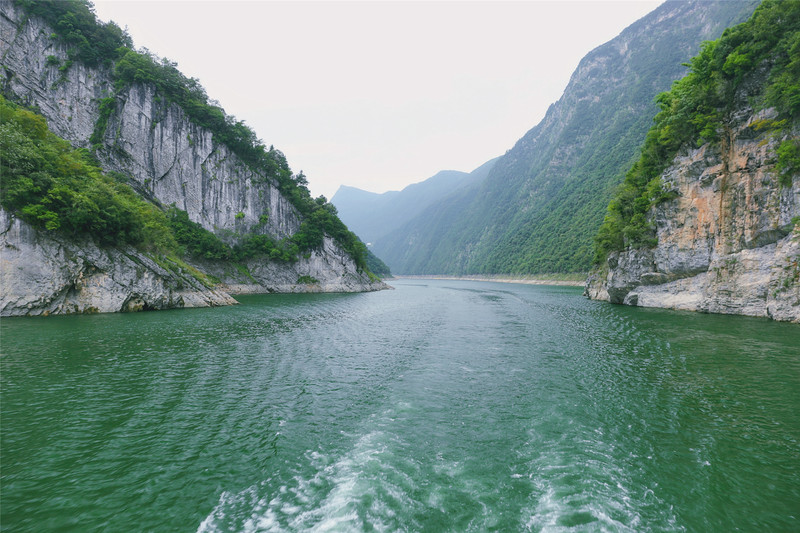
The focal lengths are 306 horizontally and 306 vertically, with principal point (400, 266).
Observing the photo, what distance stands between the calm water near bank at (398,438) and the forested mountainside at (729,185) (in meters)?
11.6

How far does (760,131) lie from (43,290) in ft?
206

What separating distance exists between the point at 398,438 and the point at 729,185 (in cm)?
3754

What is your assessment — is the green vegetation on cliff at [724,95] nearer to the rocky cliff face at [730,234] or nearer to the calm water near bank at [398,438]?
the rocky cliff face at [730,234]

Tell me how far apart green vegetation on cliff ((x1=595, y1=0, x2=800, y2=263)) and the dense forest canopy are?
202 feet

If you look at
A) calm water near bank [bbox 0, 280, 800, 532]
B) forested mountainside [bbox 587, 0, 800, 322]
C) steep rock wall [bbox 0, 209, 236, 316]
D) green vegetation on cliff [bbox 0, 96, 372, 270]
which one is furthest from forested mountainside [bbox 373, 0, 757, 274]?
green vegetation on cliff [bbox 0, 96, 372, 270]

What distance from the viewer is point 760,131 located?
2572 cm

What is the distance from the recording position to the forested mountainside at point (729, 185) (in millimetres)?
23420

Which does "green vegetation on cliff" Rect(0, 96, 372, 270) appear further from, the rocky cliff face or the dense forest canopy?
the rocky cliff face

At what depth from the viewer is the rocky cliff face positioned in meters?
Answer: 23.2

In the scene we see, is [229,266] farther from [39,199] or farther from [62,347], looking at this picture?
[62,347]

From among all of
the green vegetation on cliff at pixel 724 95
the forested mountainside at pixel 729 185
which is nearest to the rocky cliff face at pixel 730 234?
the forested mountainside at pixel 729 185

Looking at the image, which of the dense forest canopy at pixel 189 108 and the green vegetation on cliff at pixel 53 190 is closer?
the green vegetation on cliff at pixel 53 190

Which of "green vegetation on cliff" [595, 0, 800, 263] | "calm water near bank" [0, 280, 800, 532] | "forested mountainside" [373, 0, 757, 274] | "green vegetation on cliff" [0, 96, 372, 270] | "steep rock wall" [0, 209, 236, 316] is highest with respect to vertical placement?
"forested mountainside" [373, 0, 757, 274]

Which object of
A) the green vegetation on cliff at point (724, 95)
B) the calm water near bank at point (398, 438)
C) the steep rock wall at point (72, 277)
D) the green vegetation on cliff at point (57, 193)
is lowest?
the calm water near bank at point (398, 438)
